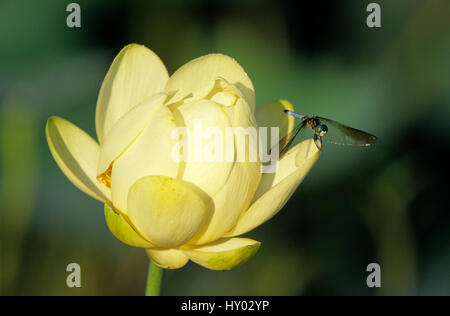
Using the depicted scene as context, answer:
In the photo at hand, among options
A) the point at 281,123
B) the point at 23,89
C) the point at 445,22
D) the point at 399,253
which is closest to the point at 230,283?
the point at 399,253

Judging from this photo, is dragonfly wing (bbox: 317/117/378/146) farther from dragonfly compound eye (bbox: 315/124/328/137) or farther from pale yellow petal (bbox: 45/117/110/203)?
pale yellow petal (bbox: 45/117/110/203)

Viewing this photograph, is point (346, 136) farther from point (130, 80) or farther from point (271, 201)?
point (130, 80)

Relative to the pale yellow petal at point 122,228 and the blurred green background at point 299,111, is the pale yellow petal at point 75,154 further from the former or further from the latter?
the blurred green background at point 299,111

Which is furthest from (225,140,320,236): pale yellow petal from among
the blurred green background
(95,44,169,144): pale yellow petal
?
the blurred green background

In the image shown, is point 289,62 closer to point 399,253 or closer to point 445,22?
point 445,22

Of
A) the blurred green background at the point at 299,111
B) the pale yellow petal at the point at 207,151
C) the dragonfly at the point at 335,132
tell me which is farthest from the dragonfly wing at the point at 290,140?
the blurred green background at the point at 299,111
